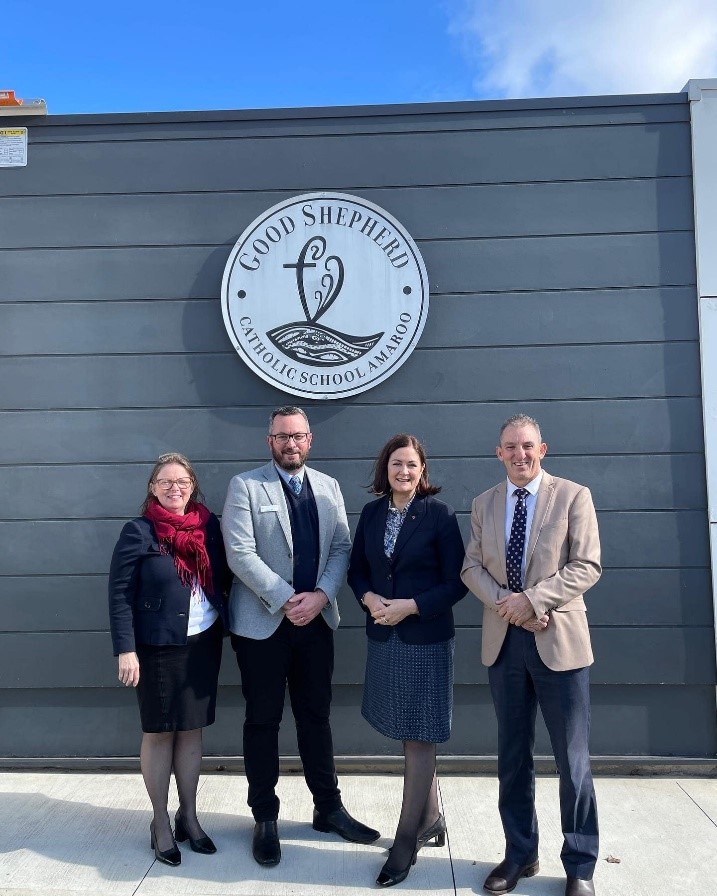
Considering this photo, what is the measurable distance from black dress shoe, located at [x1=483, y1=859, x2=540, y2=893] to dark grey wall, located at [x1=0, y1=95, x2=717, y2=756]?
97cm

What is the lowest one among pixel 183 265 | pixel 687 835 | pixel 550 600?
pixel 687 835

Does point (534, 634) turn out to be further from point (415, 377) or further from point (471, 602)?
point (415, 377)

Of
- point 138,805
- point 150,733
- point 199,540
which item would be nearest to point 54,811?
point 138,805

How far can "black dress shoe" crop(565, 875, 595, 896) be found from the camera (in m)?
2.46

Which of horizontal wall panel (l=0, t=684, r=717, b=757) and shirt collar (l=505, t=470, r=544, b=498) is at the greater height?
shirt collar (l=505, t=470, r=544, b=498)

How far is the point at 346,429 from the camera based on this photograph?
3674mm

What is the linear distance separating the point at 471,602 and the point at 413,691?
104 cm

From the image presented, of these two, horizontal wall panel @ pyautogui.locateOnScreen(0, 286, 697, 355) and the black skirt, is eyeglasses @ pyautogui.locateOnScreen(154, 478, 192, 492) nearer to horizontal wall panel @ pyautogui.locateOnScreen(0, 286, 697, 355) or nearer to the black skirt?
the black skirt

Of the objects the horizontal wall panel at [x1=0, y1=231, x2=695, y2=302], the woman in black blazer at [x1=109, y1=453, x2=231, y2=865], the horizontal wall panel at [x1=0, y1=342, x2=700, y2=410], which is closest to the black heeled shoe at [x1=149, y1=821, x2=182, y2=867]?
the woman in black blazer at [x1=109, y1=453, x2=231, y2=865]

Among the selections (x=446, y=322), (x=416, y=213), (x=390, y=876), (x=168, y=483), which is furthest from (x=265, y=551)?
(x=416, y=213)

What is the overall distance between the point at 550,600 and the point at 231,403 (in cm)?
189

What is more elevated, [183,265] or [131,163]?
[131,163]

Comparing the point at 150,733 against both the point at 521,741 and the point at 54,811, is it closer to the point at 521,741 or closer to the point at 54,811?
the point at 54,811

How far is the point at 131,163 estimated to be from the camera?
3762 mm
